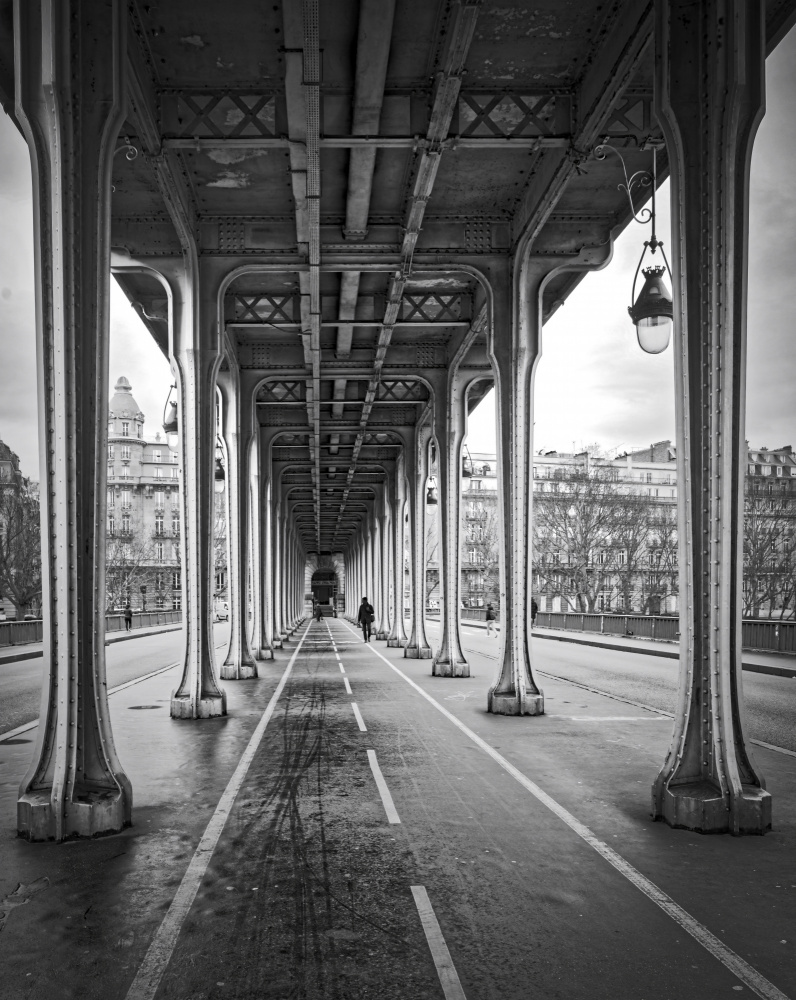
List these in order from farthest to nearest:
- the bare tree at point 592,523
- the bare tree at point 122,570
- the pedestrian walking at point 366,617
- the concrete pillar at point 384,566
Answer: the bare tree at point 122,570
the bare tree at point 592,523
the concrete pillar at point 384,566
the pedestrian walking at point 366,617

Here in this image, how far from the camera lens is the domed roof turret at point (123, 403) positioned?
144 m

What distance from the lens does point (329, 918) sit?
216 inches

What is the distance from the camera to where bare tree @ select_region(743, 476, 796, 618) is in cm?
4734

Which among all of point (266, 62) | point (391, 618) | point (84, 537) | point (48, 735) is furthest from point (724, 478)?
point (391, 618)

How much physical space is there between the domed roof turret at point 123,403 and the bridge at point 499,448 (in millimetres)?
132334

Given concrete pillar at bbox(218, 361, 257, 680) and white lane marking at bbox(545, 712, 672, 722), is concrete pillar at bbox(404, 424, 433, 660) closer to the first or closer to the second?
concrete pillar at bbox(218, 361, 257, 680)

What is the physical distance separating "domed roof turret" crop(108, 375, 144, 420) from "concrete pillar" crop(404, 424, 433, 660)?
119m

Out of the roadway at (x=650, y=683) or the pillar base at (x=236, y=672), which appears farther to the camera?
the pillar base at (x=236, y=672)

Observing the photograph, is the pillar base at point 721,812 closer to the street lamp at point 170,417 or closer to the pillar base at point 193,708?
the pillar base at point 193,708

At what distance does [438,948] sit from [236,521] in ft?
59.9

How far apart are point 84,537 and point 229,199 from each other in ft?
31.3

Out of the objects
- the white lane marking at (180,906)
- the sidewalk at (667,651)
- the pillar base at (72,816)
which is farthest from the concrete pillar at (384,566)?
the pillar base at (72,816)

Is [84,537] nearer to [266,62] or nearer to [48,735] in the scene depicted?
[48,735]

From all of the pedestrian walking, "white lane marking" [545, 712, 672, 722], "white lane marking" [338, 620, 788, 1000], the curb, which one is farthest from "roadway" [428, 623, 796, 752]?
the pedestrian walking
